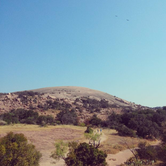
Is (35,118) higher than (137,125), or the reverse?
(35,118)

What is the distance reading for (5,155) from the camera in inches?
443

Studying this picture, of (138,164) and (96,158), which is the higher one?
(96,158)

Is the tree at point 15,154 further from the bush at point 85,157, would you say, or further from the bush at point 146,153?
the bush at point 146,153

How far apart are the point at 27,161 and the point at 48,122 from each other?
3056 cm

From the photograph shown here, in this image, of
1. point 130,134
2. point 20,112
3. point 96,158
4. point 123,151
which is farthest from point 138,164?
point 20,112

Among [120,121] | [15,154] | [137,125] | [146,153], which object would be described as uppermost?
[15,154]

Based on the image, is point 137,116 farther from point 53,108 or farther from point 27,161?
point 27,161

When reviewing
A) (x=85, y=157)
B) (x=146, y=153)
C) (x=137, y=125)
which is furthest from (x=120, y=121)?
(x=85, y=157)

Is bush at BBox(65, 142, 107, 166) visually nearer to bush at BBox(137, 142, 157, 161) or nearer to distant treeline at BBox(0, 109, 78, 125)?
bush at BBox(137, 142, 157, 161)

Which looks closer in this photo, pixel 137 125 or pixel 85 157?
pixel 85 157

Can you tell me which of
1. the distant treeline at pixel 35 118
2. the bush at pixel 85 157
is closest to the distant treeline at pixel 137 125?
the distant treeline at pixel 35 118

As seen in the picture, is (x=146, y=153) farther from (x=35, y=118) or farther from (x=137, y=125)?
(x=35, y=118)

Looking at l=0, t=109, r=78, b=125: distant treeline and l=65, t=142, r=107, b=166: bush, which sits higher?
l=65, t=142, r=107, b=166: bush

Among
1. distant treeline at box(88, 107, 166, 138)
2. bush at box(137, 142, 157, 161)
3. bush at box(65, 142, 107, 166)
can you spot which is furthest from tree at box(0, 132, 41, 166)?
distant treeline at box(88, 107, 166, 138)
